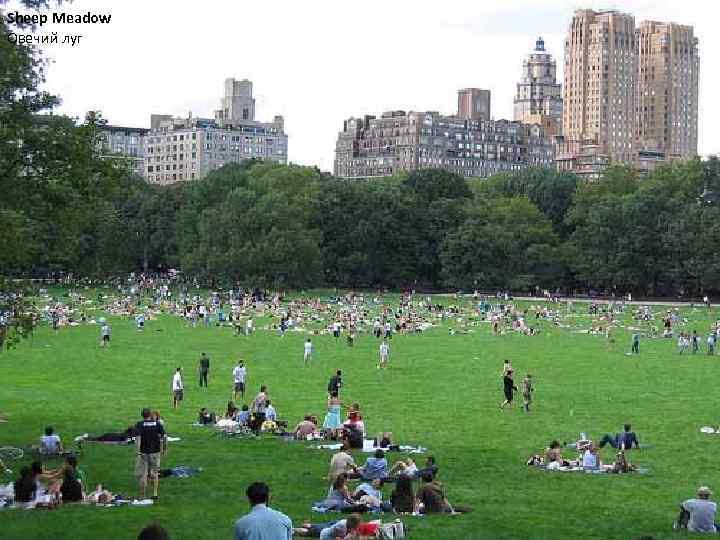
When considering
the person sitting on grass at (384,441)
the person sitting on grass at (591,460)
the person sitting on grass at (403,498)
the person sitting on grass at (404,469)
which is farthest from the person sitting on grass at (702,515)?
the person sitting on grass at (384,441)

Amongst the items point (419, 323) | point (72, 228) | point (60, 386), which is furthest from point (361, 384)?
point (419, 323)

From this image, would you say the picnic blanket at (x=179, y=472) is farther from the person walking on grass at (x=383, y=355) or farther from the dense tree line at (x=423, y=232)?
the dense tree line at (x=423, y=232)

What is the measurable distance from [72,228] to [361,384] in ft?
54.5

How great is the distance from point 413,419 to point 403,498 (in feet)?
39.7

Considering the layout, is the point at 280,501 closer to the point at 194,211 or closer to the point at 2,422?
the point at 2,422

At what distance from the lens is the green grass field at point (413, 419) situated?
1905 centimetres

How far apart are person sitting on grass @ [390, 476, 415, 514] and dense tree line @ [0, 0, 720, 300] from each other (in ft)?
265

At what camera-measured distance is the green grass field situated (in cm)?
1905

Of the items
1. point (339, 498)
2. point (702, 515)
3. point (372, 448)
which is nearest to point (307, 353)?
point (372, 448)

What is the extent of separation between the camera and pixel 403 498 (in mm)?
19500

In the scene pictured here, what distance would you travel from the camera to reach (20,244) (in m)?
23.2

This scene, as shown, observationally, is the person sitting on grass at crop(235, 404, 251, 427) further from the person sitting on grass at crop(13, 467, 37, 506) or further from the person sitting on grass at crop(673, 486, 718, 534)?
the person sitting on grass at crop(673, 486, 718, 534)

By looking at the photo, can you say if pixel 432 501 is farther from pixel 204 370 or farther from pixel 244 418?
pixel 204 370

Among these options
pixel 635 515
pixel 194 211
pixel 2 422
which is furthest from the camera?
pixel 194 211
